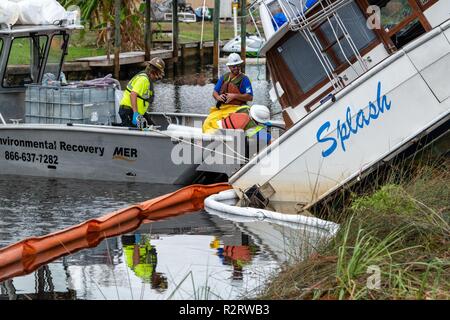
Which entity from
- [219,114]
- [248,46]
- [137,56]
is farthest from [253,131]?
[248,46]

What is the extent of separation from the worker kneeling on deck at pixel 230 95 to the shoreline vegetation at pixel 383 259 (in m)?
6.31

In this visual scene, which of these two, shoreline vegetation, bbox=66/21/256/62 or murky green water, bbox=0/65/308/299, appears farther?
shoreline vegetation, bbox=66/21/256/62

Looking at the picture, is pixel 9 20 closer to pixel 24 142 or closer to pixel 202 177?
pixel 24 142

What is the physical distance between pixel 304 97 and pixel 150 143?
301 cm

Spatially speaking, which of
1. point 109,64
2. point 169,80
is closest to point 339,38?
point 109,64

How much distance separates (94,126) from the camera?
18094 mm

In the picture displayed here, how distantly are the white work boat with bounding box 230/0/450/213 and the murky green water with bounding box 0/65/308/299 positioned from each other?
38.5 inches

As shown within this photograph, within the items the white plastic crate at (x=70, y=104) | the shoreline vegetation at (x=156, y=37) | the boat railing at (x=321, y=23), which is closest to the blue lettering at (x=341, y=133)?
the boat railing at (x=321, y=23)

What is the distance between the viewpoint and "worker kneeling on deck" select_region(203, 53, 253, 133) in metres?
17.3

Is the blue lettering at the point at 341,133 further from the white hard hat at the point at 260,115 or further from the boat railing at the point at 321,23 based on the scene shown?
the white hard hat at the point at 260,115

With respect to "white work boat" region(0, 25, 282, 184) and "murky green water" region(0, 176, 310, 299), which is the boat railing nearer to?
"white work boat" region(0, 25, 282, 184)

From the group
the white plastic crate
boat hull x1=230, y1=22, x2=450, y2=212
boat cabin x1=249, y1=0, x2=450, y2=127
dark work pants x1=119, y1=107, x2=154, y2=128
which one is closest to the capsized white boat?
the white plastic crate

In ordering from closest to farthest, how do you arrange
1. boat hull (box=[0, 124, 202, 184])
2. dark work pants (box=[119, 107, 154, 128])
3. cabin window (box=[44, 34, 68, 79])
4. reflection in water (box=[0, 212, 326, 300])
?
1. reflection in water (box=[0, 212, 326, 300])
2. boat hull (box=[0, 124, 202, 184])
3. dark work pants (box=[119, 107, 154, 128])
4. cabin window (box=[44, 34, 68, 79])

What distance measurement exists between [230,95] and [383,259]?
29.9ft
